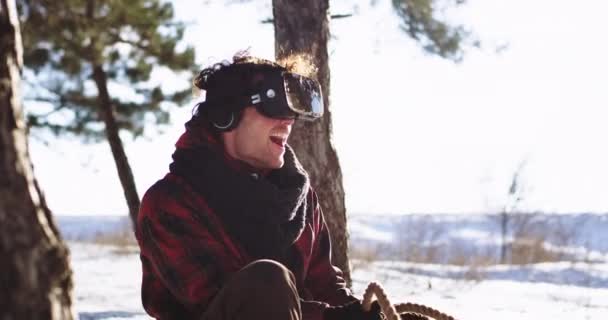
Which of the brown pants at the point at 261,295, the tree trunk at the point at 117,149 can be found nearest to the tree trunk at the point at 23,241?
the brown pants at the point at 261,295

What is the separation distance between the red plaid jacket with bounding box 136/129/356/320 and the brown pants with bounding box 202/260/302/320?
244 mm

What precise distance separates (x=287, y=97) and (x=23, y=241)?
1614 mm

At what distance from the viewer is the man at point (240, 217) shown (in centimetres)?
216

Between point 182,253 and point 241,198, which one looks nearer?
point 182,253

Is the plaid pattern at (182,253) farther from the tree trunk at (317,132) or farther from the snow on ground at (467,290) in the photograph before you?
the tree trunk at (317,132)

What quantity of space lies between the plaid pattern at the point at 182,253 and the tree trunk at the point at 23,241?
38.1 inches

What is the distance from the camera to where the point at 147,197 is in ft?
8.29

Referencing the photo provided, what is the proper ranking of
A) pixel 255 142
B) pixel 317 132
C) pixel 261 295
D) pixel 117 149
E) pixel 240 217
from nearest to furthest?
pixel 261 295, pixel 240 217, pixel 255 142, pixel 317 132, pixel 117 149

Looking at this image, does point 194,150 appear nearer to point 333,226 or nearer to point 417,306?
point 417,306

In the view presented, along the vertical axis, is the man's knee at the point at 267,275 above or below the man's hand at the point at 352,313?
above

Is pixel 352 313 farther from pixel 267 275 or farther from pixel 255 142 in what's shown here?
pixel 255 142

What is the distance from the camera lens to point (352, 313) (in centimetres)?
245

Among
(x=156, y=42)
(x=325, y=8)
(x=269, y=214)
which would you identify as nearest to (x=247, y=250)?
(x=269, y=214)

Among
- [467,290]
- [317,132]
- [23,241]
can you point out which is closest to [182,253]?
[23,241]
